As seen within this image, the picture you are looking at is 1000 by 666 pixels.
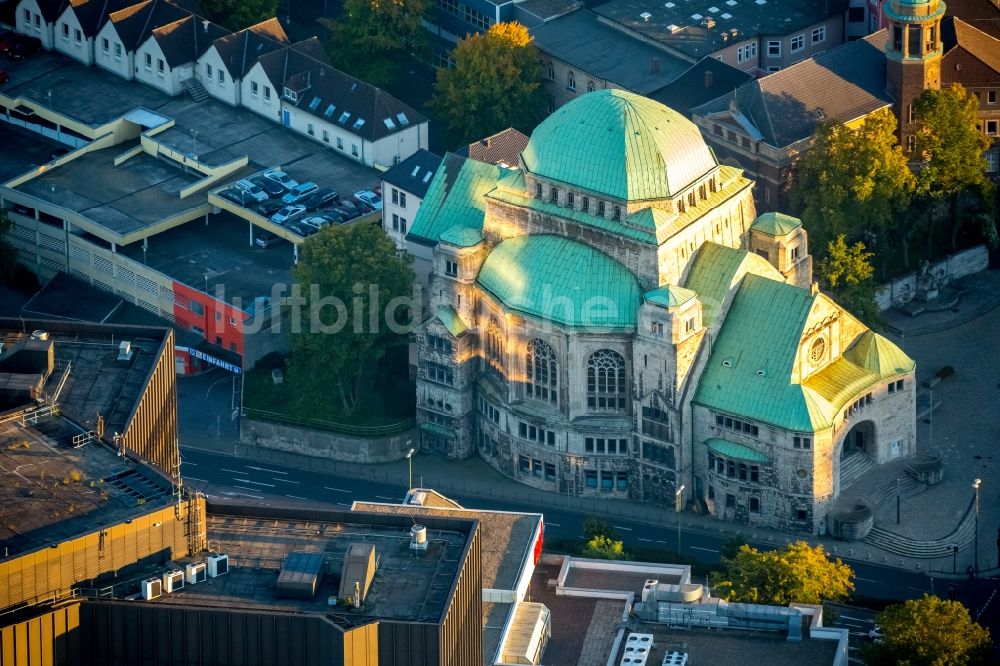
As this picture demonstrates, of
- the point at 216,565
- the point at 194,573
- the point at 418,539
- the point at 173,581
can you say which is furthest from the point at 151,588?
the point at 418,539

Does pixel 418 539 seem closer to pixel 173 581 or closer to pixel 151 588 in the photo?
pixel 173 581

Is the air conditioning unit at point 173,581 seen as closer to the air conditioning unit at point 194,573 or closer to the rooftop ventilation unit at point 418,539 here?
the air conditioning unit at point 194,573

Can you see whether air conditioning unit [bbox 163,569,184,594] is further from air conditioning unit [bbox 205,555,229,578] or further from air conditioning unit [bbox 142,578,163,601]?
air conditioning unit [bbox 205,555,229,578]

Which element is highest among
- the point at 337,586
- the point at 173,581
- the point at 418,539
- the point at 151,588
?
the point at 418,539

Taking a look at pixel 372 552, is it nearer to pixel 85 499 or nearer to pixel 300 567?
pixel 300 567

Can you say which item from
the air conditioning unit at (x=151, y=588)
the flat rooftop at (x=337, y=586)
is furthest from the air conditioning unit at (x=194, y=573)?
the air conditioning unit at (x=151, y=588)

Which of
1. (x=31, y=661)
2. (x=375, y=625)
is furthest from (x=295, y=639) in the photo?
(x=31, y=661)
